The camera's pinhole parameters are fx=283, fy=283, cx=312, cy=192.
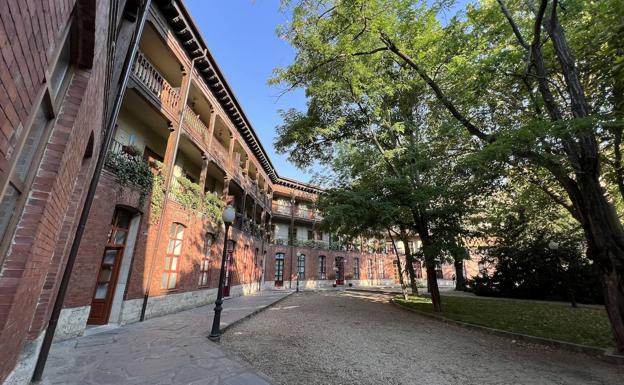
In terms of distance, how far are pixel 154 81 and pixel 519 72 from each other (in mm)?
11112

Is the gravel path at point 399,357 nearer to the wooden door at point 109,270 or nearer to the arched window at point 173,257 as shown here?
the arched window at point 173,257

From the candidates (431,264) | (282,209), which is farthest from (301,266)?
(431,264)

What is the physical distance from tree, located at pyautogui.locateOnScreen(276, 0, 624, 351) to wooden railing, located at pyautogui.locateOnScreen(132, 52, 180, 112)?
4.12 m

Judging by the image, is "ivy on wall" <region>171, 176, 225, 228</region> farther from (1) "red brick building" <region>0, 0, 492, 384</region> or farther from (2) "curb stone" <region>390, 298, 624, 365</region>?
(2) "curb stone" <region>390, 298, 624, 365</region>

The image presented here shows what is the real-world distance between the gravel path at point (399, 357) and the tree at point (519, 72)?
1.63 metres

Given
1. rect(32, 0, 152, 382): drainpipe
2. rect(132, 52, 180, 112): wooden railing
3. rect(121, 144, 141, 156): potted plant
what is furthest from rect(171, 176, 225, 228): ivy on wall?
rect(32, 0, 152, 382): drainpipe

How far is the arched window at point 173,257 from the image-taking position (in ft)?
32.7

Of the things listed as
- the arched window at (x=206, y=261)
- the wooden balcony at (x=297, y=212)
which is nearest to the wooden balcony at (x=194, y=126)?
the arched window at (x=206, y=261)

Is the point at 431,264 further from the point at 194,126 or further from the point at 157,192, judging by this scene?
the point at 194,126

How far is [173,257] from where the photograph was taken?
1042cm

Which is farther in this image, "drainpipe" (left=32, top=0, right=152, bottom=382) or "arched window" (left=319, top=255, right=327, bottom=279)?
"arched window" (left=319, top=255, right=327, bottom=279)

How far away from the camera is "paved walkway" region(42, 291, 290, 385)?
4.12 metres

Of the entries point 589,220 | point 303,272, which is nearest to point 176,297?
point 589,220

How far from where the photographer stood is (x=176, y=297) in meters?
10.4
